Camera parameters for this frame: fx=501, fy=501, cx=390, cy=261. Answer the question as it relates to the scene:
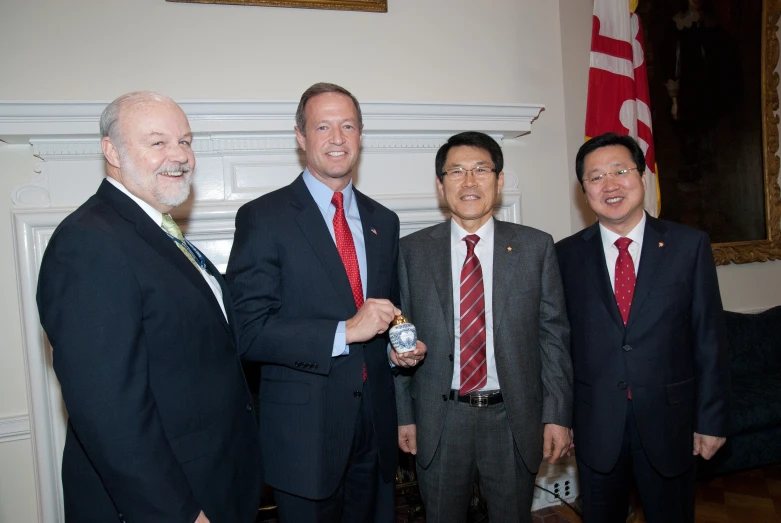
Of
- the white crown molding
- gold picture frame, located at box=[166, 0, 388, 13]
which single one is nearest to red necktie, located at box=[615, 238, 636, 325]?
the white crown molding

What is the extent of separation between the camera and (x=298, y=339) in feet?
5.09

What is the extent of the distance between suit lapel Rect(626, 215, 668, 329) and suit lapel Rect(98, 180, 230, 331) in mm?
1456

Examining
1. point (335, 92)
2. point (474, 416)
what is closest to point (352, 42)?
point (335, 92)

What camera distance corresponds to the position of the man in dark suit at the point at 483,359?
5.90 ft

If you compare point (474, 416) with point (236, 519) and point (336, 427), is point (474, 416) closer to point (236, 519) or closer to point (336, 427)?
point (336, 427)

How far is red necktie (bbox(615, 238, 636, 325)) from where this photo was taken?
6.17 feet

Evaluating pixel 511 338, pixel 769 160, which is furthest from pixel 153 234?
pixel 769 160

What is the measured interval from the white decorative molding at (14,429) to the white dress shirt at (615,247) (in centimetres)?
277

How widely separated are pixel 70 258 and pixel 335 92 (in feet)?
3.32

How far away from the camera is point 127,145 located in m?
1.38

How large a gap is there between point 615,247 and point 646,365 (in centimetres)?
46

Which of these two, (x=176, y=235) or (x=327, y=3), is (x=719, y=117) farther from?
(x=176, y=235)

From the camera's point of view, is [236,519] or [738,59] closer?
[236,519]

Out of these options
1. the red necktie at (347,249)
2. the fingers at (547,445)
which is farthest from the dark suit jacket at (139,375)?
the fingers at (547,445)
